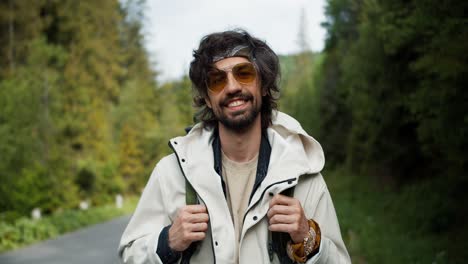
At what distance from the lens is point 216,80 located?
2959 millimetres

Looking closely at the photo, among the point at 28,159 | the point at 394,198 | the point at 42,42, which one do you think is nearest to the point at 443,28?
the point at 394,198

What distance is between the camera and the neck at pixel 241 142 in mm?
2955

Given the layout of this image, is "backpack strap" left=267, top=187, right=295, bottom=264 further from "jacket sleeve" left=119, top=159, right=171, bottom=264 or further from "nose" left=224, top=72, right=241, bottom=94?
"nose" left=224, top=72, right=241, bottom=94

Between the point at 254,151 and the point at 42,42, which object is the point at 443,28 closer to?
the point at 254,151

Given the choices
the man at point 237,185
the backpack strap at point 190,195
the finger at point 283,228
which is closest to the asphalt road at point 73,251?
the man at point 237,185

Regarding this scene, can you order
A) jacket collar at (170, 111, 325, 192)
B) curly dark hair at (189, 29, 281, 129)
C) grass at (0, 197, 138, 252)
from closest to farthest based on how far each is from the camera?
jacket collar at (170, 111, 325, 192) → curly dark hair at (189, 29, 281, 129) → grass at (0, 197, 138, 252)

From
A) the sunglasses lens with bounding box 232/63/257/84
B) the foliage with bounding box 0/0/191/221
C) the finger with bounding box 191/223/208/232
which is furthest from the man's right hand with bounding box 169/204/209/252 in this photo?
the foliage with bounding box 0/0/191/221

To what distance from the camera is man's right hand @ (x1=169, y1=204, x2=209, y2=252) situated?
2639 millimetres

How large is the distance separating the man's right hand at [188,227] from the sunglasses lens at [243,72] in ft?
2.21

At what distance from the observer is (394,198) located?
64.4 ft

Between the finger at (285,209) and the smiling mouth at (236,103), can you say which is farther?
the smiling mouth at (236,103)

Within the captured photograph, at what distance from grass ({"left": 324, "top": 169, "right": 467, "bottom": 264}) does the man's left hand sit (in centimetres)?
750

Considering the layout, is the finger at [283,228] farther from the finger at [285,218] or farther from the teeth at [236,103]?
the teeth at [236,103]

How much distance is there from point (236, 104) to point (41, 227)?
1667 cm
